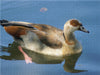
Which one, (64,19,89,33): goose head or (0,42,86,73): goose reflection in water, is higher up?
(64,19,89,33): goose head

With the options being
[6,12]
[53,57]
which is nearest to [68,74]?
[53,57]

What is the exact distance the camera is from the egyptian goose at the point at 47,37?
27.8 feet

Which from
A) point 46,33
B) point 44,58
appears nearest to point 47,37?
point 46,33

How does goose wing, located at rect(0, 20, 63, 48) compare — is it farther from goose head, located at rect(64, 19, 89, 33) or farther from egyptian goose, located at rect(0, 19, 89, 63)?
goose head, located at rect(64, 19, 89, 33)

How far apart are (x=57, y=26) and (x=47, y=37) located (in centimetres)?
172

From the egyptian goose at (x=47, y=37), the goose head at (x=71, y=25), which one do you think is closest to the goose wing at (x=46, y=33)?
the egyptian goose at (x=47, y=37)

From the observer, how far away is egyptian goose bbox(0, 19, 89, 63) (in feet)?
27.8

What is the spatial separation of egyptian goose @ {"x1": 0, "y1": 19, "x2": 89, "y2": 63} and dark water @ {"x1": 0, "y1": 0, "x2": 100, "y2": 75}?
0.61 ft

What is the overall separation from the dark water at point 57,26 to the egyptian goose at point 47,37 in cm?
19

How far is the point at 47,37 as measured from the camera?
27.8 ft

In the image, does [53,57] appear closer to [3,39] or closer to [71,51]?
[71,51]

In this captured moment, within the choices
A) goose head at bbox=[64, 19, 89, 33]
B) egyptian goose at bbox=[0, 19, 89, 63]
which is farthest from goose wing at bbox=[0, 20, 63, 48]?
goose head at bbox=[64, 19, 89, 33]

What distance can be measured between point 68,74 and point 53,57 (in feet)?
3.32

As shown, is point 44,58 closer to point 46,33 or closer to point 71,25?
point 46,33
